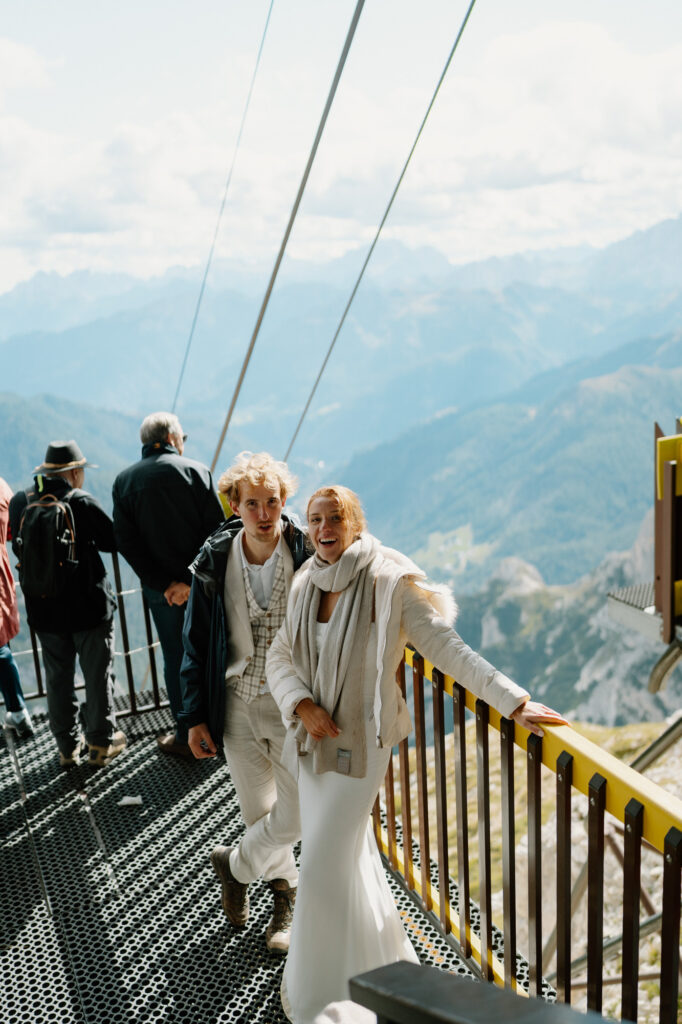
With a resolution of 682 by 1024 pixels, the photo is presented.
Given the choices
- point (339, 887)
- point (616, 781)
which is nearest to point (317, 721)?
point (339, 887)

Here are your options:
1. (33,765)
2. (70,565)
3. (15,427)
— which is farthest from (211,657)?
(15,427)

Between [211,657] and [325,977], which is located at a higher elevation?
[211,657]

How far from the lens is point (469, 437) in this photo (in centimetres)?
19225

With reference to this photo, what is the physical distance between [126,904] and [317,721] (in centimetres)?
110

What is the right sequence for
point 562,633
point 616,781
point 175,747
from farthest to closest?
point 562,633, point 175,747, point 616,781

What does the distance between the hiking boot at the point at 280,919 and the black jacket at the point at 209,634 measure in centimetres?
49

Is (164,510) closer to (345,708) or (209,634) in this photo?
(209,634)

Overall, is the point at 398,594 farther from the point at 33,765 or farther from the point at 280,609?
the point at 33,765

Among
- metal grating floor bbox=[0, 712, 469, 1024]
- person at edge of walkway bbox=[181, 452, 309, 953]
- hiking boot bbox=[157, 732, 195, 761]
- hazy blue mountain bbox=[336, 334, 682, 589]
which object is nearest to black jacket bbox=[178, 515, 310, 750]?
person at edge of walkway bbox=[181, 452, 309, 953]

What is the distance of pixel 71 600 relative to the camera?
3129 millimetres

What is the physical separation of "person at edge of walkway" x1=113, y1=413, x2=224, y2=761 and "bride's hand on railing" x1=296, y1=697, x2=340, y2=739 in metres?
1.25

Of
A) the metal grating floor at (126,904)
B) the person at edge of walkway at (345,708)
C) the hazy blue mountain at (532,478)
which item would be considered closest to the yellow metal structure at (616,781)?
the person at edge of walkway at (345,708)

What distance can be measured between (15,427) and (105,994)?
6102 inches

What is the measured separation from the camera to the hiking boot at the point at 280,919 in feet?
7.45
